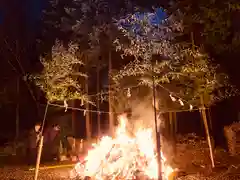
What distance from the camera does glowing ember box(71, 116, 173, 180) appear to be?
936 cm

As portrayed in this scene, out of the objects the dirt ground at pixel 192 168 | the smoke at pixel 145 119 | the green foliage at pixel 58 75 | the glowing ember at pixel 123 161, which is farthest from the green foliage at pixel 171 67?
the dirt ground at pixel 192 168

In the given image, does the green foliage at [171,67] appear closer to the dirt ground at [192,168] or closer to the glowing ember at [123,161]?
the glowing ember at [123,161]

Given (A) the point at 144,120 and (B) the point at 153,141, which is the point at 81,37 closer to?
(A) the point at 144,120

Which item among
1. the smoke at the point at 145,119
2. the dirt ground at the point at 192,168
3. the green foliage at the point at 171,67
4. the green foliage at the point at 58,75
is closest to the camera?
the green foliage at the point at 171,67

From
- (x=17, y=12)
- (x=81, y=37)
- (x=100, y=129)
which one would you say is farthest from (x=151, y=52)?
(x=17, y=12)

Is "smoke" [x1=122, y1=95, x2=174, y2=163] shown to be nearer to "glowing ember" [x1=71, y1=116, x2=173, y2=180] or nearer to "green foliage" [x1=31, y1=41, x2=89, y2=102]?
"glowing ember" [x1=71, y1=116, x2=173, y2=180]

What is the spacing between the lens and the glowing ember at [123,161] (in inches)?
368

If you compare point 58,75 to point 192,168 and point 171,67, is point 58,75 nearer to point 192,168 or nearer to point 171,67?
point 171,67

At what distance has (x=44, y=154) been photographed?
15164mm

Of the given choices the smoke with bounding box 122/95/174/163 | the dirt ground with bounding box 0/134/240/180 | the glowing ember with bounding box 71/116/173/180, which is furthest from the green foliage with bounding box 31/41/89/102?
the dirt ground with bounding box 0/134/240/180

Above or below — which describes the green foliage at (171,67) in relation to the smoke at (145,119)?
above

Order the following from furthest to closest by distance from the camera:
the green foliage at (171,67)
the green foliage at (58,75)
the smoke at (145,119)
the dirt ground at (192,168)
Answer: the smoke at (145,119) < the green foliage at (58,75) < the dirt ground at (192,168) < the green foliage at (171,67)

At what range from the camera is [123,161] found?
959 centimetres

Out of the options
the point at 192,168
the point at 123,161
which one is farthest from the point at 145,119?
the point at 192,168
